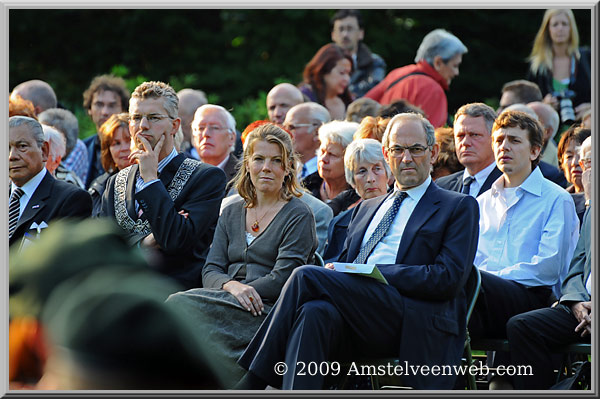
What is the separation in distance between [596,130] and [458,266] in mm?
1008

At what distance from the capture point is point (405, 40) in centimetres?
1464

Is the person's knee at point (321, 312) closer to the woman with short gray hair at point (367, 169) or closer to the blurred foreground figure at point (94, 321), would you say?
the woman with short gray hair at point (367, 169)

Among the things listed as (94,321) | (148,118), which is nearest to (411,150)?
(148,118)

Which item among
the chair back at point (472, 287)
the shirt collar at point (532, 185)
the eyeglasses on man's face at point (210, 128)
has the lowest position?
the chair back at point (472, 287)

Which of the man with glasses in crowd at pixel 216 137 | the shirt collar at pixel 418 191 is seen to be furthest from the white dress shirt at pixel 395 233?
the man with glasses in crowd at pixel 216 137

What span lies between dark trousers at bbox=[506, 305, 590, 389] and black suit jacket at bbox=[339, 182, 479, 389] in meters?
0.36

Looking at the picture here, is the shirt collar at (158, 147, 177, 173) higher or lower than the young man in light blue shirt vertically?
higher

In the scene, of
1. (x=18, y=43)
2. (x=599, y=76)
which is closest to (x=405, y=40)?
(x=18, y=43)

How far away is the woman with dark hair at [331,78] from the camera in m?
9.13

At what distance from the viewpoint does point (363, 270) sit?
14.6 feet

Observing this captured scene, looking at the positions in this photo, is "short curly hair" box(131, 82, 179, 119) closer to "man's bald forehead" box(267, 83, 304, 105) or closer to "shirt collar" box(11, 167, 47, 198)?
"shirt collar" box(11, 167, 47, 198)

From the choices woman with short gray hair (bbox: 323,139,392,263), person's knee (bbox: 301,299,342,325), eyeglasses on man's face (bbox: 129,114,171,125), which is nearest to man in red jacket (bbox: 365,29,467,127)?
woman with short gray hair (bbox: 323,139,392,263)

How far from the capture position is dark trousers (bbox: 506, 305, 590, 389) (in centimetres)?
461

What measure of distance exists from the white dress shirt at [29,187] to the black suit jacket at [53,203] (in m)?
0.03
